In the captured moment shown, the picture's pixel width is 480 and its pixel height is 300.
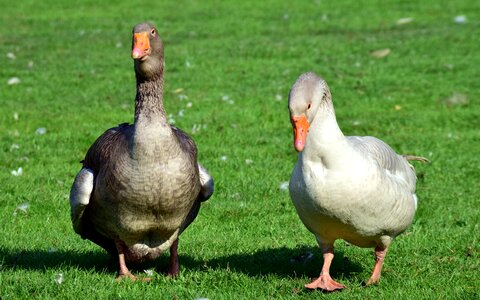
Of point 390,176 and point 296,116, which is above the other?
point 296,116

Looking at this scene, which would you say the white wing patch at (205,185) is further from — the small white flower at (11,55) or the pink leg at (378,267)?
the small white flower at (11,55)

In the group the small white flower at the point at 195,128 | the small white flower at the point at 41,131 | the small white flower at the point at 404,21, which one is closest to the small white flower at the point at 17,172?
the small white flower at the point at 41,131

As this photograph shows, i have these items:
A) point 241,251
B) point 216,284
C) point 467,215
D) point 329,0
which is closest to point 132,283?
point 216,284

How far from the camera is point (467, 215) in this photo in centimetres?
930

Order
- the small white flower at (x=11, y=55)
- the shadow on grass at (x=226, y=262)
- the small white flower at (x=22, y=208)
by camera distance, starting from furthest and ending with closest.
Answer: the small white flower at (x=11, y=55)
the small white flower at (x=22, y=208)
the shadow on grass at (x=226, y=262)

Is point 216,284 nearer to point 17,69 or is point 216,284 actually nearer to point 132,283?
point 132,283

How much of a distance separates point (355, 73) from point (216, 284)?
10.2 metres

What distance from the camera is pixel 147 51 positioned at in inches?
279

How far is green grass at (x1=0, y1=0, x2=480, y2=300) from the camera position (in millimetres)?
7391

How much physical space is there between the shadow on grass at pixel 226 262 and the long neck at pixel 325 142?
4.33ft

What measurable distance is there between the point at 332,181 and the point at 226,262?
1.74 metres

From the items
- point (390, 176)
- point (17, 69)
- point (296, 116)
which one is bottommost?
point (17, 69)

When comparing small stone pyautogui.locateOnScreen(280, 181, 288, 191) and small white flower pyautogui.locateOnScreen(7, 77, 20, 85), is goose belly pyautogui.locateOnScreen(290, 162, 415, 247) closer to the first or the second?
small stone pyautogui.locateOnScreen(280, 181, 288, 191)

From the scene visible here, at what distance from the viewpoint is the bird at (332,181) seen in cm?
639
